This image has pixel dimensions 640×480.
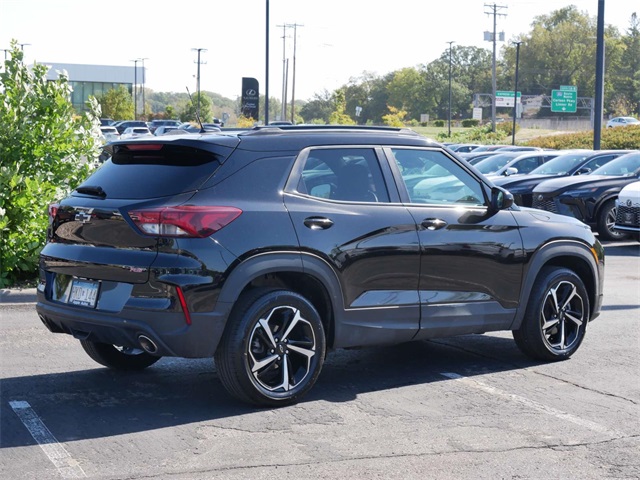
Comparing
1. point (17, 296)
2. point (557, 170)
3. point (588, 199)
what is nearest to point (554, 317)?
point (17, 296)

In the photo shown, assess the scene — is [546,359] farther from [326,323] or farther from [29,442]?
[29,442]

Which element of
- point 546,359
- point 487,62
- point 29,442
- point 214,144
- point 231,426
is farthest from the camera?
point 487,62

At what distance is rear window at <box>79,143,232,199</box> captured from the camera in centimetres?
608

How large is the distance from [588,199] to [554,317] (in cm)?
1083

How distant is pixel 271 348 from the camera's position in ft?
Result: 20.2

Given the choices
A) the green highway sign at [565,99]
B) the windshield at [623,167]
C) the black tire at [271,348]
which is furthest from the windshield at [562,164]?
the green highway sign at [565,99]

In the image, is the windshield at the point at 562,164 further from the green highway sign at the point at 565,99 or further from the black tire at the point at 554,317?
the green highway sign at the point at 565,99

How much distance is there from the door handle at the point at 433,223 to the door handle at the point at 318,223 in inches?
32.5

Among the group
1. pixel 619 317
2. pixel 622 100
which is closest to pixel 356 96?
pixel 622 100

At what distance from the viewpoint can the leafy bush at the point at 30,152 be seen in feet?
36.4

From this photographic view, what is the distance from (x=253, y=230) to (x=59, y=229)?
1.37 metres

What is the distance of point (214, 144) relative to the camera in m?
6.24

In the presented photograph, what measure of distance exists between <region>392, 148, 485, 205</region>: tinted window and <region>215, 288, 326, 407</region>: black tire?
1325 millimetres

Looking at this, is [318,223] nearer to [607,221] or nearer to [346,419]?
[346,419]
